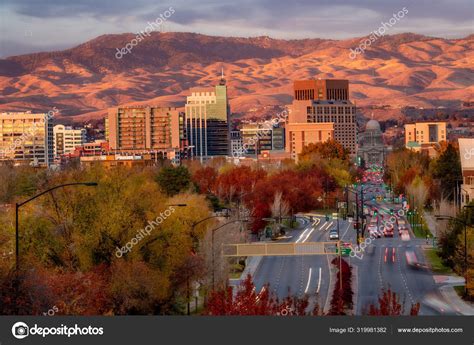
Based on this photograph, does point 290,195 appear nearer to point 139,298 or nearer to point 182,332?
point 139,298

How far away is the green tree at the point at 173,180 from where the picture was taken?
3642 inches

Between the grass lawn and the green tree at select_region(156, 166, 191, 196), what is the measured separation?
28594mm

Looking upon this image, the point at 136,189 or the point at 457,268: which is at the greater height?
the point at 136,189

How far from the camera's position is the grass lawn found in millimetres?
57438

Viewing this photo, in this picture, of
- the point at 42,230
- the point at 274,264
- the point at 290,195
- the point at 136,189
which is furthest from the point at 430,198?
the point at 42,230

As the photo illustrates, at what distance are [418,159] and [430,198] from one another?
50.0 meters

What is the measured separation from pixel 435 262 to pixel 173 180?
1457 inches

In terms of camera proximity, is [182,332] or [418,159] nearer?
[182,332]

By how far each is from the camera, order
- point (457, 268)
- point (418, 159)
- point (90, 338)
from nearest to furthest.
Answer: point (90, 338), point (457, 268), point (418, 159)

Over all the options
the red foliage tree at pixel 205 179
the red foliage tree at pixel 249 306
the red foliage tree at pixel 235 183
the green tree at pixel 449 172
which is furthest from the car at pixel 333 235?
the red foliage tree at pixel 249 306

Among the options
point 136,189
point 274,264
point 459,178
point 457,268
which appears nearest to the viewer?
point 136,189

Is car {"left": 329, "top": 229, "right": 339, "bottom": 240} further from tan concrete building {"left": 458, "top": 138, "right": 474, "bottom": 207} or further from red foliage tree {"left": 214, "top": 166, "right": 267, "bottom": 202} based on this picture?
red foliage tree {"left": 214, "top": 166, "right": 267, "bottom": 202}

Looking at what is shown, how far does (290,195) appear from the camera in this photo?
328 feet

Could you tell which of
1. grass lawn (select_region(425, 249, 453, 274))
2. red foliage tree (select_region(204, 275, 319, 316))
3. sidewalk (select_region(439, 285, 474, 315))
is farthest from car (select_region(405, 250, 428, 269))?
red foliage tree (select_region(204, 275, 319, 316))
